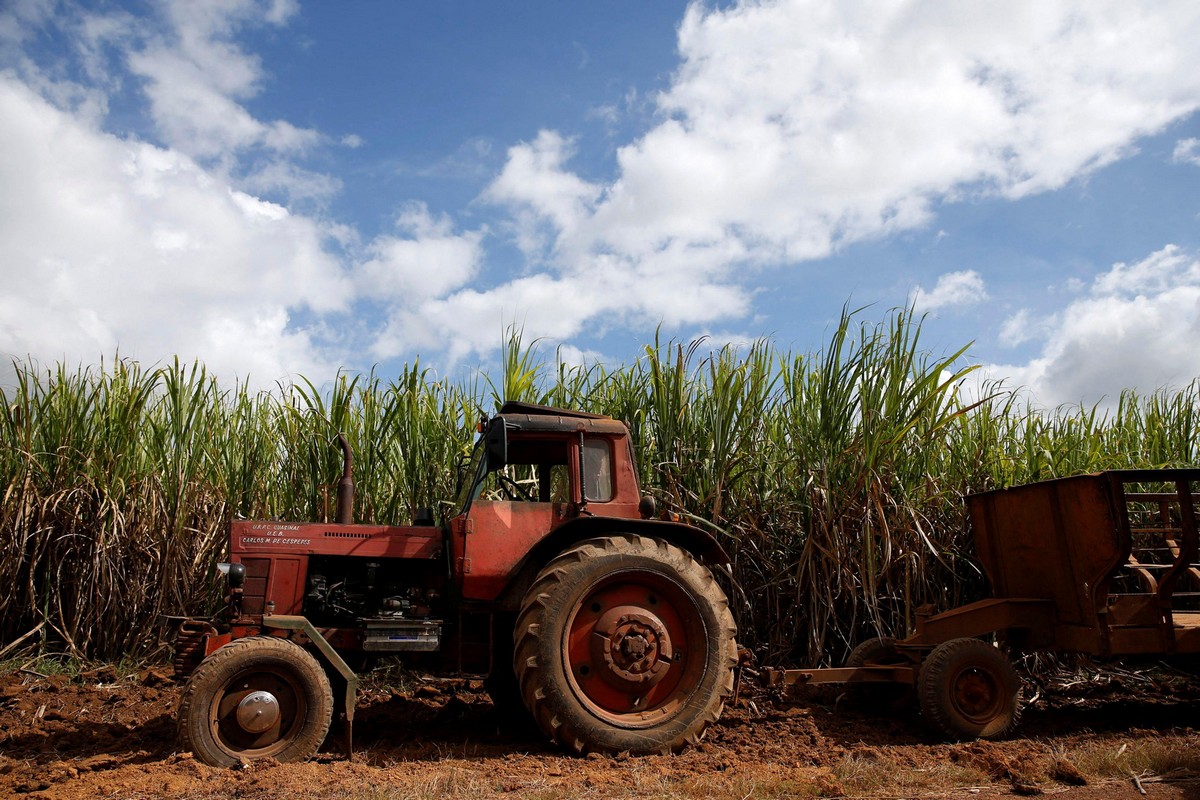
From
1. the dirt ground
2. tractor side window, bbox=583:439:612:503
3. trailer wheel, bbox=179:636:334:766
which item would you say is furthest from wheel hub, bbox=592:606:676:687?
trailer wheel, bbox=179:636:334:766

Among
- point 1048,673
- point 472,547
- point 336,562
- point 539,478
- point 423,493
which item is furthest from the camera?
point 423,493

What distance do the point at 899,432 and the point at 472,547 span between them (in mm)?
3112

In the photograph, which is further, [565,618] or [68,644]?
[68,644]

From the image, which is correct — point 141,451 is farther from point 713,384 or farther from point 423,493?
point 713,384

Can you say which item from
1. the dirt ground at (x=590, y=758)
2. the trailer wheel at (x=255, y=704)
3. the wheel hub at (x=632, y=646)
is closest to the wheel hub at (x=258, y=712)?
the trailer wheel at (x=255, y=704)

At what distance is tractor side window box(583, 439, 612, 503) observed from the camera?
4719mm

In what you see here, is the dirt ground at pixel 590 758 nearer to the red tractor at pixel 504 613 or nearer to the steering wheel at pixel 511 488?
the red tractor at pixel 504 613

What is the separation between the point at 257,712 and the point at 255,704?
39mm

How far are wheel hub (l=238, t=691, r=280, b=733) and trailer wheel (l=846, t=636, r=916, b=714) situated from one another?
3479 mm

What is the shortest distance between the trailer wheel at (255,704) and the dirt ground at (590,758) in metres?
0.13

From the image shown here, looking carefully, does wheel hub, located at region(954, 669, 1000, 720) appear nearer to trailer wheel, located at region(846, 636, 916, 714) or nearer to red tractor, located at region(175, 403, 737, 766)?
trailer wheel, located at region(846, 636, 916, 714)

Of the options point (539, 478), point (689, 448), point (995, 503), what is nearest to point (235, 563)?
point (539, 478)

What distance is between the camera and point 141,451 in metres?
6.14

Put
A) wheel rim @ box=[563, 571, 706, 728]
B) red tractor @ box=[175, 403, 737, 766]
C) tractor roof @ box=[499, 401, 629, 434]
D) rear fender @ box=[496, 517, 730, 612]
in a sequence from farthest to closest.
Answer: tractor roof @ box=[499, 401, 629, 434], rear fender @ box=[496, 517, 730, 612], wheel rim @ box=[563, 571, 706, 728], red tractor @ box=[175, 403, 737, 766]
